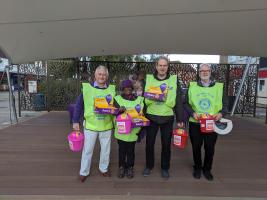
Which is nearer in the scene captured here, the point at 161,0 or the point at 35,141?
the point at 161,0

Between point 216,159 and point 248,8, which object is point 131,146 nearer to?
point 216,159

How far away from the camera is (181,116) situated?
4.65 m

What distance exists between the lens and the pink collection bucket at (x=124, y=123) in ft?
14.6

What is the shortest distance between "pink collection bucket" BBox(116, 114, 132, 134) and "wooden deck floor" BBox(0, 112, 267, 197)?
0.80 meters

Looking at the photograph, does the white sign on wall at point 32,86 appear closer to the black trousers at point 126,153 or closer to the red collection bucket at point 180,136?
the black trousers at point 126,153

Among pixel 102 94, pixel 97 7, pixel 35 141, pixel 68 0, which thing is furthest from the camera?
pixel 35 141

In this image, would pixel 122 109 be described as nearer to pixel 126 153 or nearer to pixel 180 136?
pixel 126 153

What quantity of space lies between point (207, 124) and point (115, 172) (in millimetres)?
1708

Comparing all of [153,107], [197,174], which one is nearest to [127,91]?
[153,107]

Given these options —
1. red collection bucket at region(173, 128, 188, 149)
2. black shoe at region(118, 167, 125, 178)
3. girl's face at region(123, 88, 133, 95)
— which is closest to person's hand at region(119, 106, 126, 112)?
girl's face at region(123, 88, 133, 95)

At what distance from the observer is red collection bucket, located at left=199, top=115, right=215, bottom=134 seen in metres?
4.44

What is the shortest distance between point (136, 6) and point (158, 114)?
2.42m

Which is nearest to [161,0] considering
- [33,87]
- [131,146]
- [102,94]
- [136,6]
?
[136,6]

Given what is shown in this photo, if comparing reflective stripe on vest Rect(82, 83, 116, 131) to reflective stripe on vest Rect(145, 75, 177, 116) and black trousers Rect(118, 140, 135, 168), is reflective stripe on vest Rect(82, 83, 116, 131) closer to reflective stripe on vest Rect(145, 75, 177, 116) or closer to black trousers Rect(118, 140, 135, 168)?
black trousers Rect(118, 140, 135, 168)
